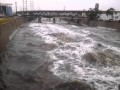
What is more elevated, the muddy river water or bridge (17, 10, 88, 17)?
bridge (17, 10, 88, 17)

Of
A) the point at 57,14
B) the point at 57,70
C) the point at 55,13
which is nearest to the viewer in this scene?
the point at 57,70

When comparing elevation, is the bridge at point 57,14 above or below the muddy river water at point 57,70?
above

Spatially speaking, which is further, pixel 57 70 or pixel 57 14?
pixel 57 14

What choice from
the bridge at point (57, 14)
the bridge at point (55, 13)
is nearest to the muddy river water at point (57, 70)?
the bridge at point (57, 14)

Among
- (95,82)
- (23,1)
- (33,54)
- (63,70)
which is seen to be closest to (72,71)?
(63,70)

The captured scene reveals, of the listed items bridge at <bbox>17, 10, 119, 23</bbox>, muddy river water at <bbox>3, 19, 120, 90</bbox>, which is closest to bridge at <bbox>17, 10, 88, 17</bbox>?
bridge at <bbox>17, 10, 119, 23</bbox>

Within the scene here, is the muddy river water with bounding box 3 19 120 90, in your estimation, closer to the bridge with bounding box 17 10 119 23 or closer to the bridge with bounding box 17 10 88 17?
the bridge with bounding box 17 10 119 23

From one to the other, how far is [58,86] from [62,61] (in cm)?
417

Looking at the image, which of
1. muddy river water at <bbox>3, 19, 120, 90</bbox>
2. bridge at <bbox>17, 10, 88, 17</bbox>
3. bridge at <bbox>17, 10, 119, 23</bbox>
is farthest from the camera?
bridge at <bbox>17, 10, 88, 17</bbox>

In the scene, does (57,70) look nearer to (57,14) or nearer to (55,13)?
(57,14)

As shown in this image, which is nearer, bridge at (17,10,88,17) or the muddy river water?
the muddy river water

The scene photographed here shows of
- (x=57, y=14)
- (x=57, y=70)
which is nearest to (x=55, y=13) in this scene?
(x=57, y=14)

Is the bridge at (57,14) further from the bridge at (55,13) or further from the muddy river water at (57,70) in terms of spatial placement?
the muddy river water at (57,70)

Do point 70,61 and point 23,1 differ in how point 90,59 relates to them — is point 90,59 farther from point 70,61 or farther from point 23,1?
point 23,1
